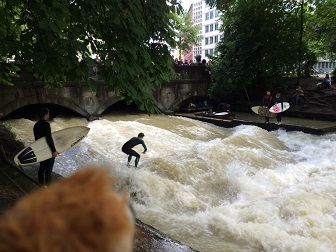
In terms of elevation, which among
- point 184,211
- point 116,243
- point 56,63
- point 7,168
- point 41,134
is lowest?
point 184,211

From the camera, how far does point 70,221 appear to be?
2.36ft

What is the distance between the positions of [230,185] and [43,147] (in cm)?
514

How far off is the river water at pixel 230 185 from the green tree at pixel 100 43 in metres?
1.81

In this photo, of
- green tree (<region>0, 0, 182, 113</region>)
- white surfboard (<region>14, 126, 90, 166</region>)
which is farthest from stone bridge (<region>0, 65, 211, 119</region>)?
green tree (<region>0, 0, 182, 113</region>)

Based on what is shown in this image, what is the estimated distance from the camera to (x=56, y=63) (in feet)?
17.0

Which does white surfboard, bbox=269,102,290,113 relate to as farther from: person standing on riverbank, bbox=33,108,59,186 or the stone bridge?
person standing on riverbank, bbox=33,108,59,186

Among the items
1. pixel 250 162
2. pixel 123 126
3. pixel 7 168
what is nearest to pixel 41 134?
pixel 7 168

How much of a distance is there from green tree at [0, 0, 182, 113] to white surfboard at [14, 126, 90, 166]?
1537mm

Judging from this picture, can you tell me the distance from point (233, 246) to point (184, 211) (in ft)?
6.15

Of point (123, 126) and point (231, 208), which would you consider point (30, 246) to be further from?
point (123, 126)

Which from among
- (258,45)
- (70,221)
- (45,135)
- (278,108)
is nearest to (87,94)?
(278,108)

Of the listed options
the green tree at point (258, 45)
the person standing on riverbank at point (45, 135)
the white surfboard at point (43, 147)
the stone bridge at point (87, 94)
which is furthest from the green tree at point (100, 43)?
the green tree at point (258, 45)

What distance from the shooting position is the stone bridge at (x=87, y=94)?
17.1 metres

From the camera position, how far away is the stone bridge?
1712cm
